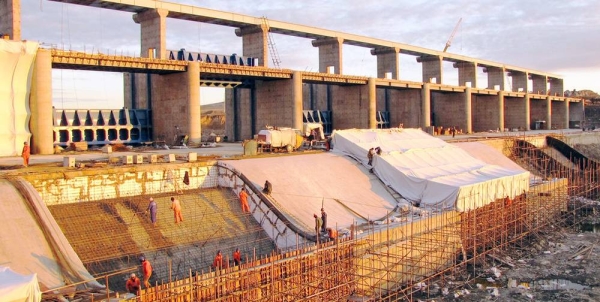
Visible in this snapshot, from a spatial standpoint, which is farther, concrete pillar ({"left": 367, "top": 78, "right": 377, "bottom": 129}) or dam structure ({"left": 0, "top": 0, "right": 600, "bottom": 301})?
concrete pillar ({"left": 367, "top": 78, "right": 377, "bottom": 129})

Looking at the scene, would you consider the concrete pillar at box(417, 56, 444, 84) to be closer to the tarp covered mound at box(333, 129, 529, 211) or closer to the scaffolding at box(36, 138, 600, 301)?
the tarp covered mound at box(333, 129, 529, 211)

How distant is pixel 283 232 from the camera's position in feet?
63.5

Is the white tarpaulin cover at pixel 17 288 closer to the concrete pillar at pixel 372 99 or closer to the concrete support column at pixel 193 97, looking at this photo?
the concrete support column at pixel 193 97

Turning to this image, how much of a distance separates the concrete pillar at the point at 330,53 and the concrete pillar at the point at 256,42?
299 inches

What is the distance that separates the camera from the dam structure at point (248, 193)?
14906 mm

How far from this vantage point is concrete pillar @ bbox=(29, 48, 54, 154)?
25.8 m

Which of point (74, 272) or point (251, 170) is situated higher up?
point (251, 170)

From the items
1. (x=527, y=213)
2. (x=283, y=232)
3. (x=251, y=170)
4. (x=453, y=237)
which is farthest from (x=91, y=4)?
(x=527, y=213)

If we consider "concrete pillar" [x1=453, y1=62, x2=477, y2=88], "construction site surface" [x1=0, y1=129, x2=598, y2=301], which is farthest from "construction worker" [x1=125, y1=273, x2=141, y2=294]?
"concrete pillar" [x1=453, y1=62, x2=477, y2=88]

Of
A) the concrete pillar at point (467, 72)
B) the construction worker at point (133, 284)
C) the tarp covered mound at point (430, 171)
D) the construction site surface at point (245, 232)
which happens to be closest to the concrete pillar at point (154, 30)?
the construction site surface at point (245, 232)

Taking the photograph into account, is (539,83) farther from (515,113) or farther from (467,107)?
(467,107)

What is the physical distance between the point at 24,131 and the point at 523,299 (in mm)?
22251

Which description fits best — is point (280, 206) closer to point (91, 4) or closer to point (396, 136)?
point (396, 136)

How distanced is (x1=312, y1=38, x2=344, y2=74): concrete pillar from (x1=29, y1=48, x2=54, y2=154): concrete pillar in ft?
86.6
